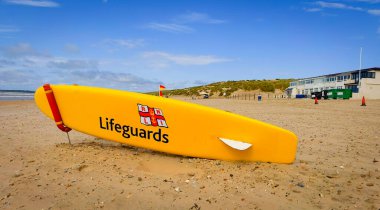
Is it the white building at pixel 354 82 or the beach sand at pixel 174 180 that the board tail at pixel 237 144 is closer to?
the beach sand at pixel 174 180

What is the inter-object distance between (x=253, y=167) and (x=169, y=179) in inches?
50.5

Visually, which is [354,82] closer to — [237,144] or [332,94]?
[332,94]

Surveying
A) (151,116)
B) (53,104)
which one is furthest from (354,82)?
(53,104)

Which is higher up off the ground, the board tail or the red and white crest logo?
the red and white crest logo

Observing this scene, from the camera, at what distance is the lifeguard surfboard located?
4.21 meters

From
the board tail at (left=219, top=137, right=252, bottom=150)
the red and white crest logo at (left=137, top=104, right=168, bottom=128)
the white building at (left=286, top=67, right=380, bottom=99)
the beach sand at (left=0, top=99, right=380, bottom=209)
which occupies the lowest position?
the beach sand at (left=0, top=99, right=380, bottom=209)

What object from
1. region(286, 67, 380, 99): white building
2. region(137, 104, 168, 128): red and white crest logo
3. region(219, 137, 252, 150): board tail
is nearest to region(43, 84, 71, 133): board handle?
region(137, 104, 168, 128): red and white crest logo

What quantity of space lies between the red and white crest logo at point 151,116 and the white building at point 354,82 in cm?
4075

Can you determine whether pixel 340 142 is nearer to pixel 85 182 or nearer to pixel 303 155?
pixel 303 155

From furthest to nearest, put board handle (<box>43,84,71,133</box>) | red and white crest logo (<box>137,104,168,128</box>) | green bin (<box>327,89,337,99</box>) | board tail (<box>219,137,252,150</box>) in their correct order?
1. green bin (<box>327,89,337,99</box>)
2. board handle (<box>43,84,71,133</box>)
3. red and white crest logo (<box>137,104,168,128</box>)
4. board tail (<box>219,137,252,150</box>)

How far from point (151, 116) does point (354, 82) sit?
43.7 metres

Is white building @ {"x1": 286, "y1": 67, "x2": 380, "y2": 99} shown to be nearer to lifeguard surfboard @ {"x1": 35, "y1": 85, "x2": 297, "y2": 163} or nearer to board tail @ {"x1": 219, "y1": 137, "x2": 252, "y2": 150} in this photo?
lifeguard surfboard @ {"x1": 35, "y1": 85, "x2": 297, "y2": 163}

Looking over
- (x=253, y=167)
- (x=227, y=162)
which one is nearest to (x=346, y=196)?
(x=253, y=167)

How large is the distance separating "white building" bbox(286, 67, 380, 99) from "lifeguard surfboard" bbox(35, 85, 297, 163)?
40.1m
